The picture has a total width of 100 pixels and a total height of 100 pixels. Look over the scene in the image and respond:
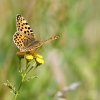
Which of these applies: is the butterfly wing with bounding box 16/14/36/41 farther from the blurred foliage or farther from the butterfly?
the blurred foliage

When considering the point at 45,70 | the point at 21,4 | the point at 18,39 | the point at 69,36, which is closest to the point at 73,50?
the point at 69,36

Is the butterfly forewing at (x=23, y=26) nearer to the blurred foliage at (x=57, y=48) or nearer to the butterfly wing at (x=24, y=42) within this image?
the butterfly wing at (x=24, y=42)

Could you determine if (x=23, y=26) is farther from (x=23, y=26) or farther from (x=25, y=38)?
(x=25, y=38)

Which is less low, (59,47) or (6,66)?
(59,47)

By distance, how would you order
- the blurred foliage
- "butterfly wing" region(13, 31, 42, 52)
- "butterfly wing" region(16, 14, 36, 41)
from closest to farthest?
"butterfly wing" region(13, 31, 42, 52)
"butterfly wing" region(16, 14, 36, 41)
the blurred foliage

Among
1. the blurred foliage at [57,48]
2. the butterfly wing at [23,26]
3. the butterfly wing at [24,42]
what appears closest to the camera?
the butterfly wing at [24,42]

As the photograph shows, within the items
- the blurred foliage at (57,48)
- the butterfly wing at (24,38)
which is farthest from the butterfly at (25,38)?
the blurred foliage at (57,48)

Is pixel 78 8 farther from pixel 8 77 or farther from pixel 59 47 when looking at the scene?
pixel 8 77

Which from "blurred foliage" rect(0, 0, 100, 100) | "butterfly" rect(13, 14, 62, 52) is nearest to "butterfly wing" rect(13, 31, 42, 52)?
"butterfly" rect(13, 14, 62, 52)
